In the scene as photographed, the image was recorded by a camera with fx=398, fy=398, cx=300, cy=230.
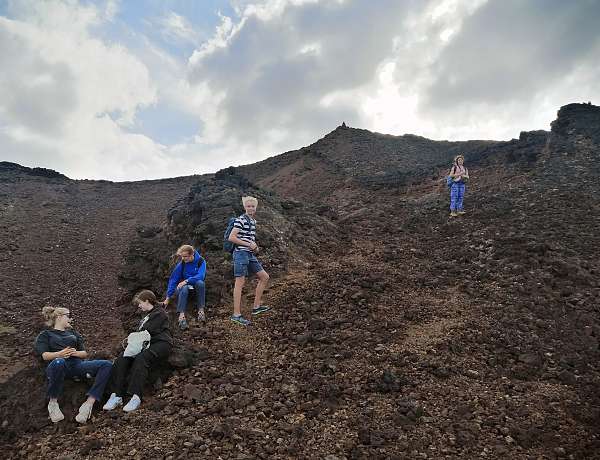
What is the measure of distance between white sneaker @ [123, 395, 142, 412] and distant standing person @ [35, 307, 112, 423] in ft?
1.31

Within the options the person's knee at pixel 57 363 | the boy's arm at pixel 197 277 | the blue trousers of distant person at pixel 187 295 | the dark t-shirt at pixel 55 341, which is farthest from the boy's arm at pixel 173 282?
the person's knee at pixel 57 363

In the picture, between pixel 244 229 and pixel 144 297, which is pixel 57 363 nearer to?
pixel 144 297

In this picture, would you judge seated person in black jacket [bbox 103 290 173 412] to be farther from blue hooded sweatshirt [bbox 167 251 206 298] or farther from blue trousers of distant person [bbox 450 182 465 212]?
blue trousers of distant person [bbox 450 182 465 212]

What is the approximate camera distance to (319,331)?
20.4 ft

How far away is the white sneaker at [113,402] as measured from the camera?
463 cm

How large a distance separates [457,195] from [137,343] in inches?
391

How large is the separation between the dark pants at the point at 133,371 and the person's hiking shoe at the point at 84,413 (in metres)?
0.30

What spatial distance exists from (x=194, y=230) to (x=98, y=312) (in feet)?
12.3

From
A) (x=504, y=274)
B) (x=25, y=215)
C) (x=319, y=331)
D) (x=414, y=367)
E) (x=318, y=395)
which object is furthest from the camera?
(x=25, y=215)

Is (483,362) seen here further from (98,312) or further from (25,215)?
(25,215)

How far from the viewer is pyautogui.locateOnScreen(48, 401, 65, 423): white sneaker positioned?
4559 millimetres

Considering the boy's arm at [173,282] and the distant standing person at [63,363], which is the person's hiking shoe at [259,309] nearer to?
the boy's arm at [173,282]

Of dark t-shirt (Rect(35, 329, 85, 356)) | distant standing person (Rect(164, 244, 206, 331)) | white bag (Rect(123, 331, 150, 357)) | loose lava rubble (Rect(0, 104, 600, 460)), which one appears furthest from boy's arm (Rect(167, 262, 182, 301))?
dark t-shirt (Rect(35, 329, 85, 356))

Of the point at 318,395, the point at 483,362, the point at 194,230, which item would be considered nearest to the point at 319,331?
the point at 318,395
